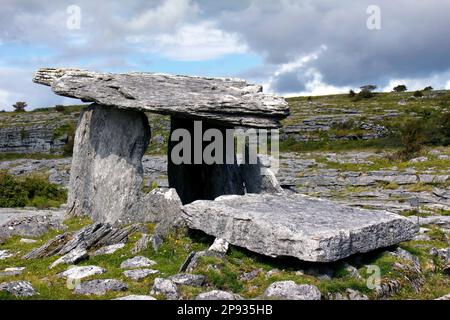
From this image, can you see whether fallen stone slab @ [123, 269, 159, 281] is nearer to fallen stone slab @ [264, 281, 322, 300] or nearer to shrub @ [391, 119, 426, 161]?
fallen stone slab @ [264, 281, 322, 300]

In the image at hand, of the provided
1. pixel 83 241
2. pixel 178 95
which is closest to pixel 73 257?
pixel 83 241

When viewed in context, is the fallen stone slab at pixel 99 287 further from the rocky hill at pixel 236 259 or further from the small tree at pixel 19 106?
the small tree at pixel 19 106

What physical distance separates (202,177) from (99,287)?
1329cm

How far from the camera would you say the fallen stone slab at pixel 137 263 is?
1641 cm

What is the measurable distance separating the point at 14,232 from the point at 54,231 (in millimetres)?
1490

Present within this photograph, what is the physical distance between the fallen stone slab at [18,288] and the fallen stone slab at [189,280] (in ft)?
10.9

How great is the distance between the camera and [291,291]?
45.6 ft

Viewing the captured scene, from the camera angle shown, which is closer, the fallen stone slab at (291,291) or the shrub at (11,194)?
the fallen stone slab at (291,291)

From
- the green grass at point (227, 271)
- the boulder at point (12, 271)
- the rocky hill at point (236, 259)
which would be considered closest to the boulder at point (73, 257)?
the rocky hill at point (236, 259)
